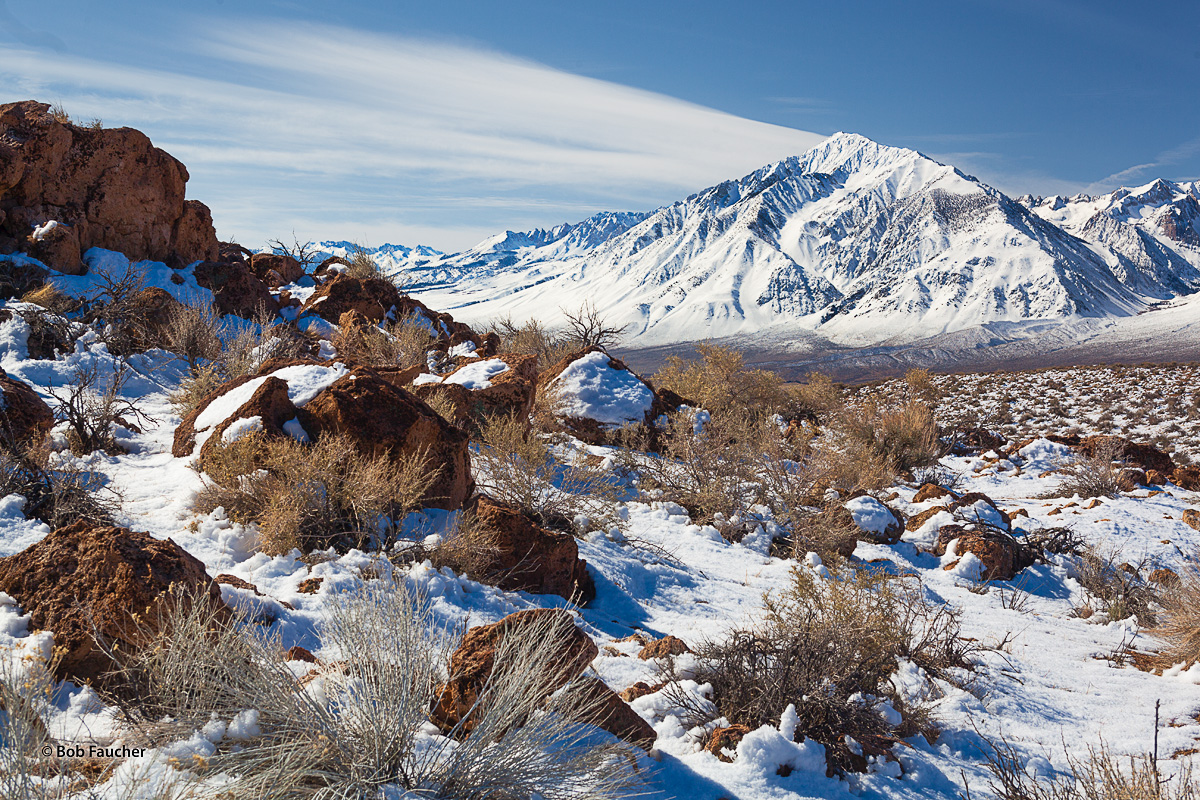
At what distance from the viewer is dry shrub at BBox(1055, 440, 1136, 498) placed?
8945 mm

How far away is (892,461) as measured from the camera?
9.99 meters

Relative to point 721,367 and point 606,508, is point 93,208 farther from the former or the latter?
point 721,367

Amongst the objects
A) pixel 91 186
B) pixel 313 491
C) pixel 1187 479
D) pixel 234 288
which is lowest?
pixel 313 491

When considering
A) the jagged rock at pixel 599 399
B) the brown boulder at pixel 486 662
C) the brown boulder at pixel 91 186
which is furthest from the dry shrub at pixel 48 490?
the brown boulder at pixel 91 186

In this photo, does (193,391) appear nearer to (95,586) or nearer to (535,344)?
(95,586)

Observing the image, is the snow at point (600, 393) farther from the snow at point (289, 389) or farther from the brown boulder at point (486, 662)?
the brown boulder at point (486, 662)

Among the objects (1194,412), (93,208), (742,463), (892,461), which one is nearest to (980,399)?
(1194,412)

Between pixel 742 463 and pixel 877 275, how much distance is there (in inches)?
6477

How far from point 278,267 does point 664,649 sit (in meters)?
15.4

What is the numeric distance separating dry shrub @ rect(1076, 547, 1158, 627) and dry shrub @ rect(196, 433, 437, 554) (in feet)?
19.2

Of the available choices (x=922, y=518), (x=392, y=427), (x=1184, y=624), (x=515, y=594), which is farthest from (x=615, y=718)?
(x=922, y=518)

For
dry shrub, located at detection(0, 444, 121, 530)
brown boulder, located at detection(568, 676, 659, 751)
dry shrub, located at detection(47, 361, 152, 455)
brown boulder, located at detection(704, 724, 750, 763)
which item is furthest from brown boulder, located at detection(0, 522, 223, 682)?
dry shrub, located at detection(47, 361, 152, 455)

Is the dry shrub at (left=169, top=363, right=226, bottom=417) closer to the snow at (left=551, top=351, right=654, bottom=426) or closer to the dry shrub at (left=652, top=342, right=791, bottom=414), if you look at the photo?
the snow at (left=551, top=351, right=654, bottom=426)

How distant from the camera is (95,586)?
8.56 feet
